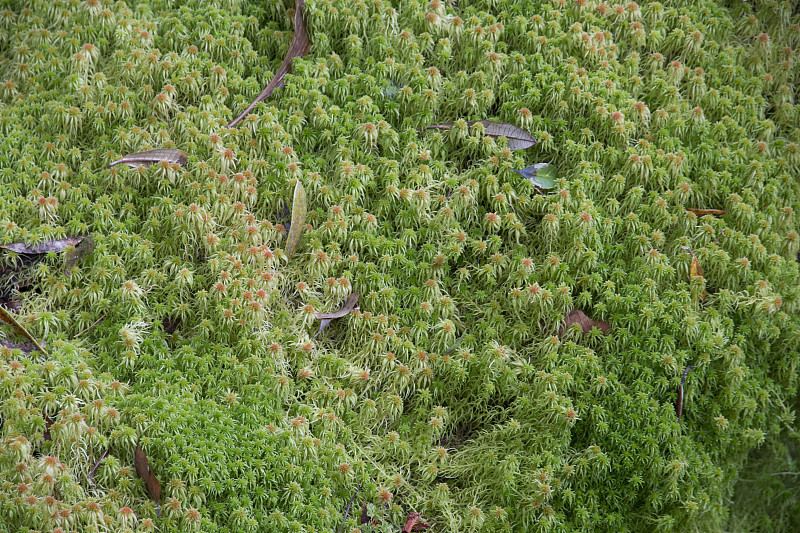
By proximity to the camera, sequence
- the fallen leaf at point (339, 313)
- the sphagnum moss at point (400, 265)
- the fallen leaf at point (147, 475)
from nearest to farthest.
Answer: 1. the fallen leaf at point (147, 475)
2. the sphagnum moss at point (400, 265)
3. the fallen leaf at point (339, 313)

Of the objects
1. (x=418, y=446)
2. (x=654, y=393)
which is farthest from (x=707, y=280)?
(x=418, y=446)

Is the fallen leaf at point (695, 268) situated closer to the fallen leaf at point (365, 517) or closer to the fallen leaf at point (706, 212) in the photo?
the fallen leaf at point (706, 212)

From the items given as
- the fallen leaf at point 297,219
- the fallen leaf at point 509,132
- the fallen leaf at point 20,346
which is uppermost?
the fallen leaf at point 509,132

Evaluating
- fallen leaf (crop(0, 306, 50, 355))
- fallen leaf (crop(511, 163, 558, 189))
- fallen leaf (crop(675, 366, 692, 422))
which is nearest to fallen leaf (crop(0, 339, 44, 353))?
fallen leaf (crop(0, 306, 50, 355))

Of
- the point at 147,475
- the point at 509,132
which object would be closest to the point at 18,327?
the point at 147,475

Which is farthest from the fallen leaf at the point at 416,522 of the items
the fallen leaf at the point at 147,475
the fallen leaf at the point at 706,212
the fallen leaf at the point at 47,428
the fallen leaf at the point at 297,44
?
the fallen leaf at the point at 297,44
